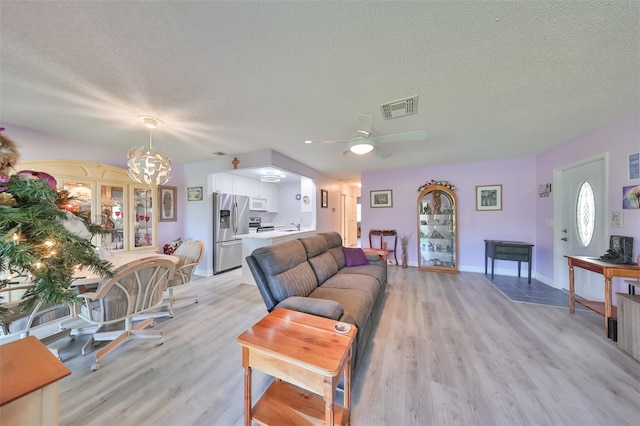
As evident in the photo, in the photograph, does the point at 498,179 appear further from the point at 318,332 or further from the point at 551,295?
the point at 318,332

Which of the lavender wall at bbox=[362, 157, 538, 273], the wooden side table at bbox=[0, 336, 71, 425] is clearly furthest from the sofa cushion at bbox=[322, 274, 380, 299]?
the lavender wall at bbox=[362, 157, 538, 273]

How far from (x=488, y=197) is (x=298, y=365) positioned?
5.13 metres

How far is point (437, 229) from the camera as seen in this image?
16.2ft

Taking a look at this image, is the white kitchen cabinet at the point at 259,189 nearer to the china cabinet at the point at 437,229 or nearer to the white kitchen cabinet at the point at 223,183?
the white kitchen cabinet at the point at 223,183

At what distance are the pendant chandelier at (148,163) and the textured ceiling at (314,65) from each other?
16 cm

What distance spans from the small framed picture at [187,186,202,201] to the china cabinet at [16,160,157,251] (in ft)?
2.29

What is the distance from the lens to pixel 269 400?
1361 millimetres

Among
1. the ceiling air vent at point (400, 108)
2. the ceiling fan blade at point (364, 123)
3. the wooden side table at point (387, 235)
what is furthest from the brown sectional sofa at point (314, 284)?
the wooden side table at point (387, 235)

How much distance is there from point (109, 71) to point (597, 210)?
548cm

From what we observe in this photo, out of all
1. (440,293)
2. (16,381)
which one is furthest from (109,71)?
(440,293)

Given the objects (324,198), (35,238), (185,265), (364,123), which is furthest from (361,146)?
(324,198)

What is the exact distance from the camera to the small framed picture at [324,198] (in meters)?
5.74

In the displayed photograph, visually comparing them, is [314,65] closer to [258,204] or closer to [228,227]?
[228,227]

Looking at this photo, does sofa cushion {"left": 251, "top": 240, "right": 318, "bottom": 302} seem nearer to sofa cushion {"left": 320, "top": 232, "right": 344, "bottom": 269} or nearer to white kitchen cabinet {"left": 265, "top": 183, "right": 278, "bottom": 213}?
sofa cushion {"left": 320, "top": 232, "right": 344, "bottom": 269}
